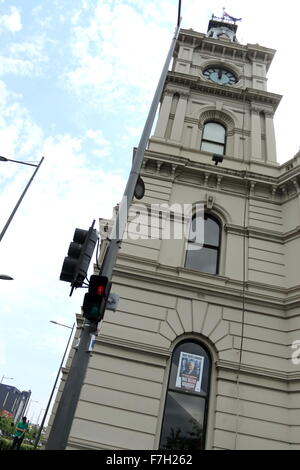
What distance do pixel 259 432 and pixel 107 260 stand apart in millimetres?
6817

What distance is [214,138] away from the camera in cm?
1711

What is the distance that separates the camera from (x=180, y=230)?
42.7ft

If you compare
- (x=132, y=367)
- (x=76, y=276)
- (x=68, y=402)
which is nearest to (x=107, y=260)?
(x=76, y=276)

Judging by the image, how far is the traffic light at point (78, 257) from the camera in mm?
5586

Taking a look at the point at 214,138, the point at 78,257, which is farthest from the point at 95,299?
the point at 214,138

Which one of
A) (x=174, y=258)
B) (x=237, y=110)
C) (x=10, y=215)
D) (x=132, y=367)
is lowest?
(x=132, y=367)

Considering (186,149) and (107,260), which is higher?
(186,149)

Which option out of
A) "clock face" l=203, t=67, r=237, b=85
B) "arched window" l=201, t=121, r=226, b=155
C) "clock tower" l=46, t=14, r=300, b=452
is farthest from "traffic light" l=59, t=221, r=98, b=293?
"clock face" l=203, t=67, r=237, b=85

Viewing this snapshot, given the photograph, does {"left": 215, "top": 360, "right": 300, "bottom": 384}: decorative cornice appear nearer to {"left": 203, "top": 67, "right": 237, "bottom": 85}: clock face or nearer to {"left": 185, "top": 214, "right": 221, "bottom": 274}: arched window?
{"left": 185, "top": 214, "right": 221, "bottom": 274}: arched window

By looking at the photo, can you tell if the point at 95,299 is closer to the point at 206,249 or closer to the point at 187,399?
the point at 187,399

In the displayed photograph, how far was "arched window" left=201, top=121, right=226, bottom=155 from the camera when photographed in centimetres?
1669

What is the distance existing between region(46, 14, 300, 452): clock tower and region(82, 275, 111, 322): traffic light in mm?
5033

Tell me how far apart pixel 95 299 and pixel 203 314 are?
627cm

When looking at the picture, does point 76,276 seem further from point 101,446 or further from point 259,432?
point 259,432
